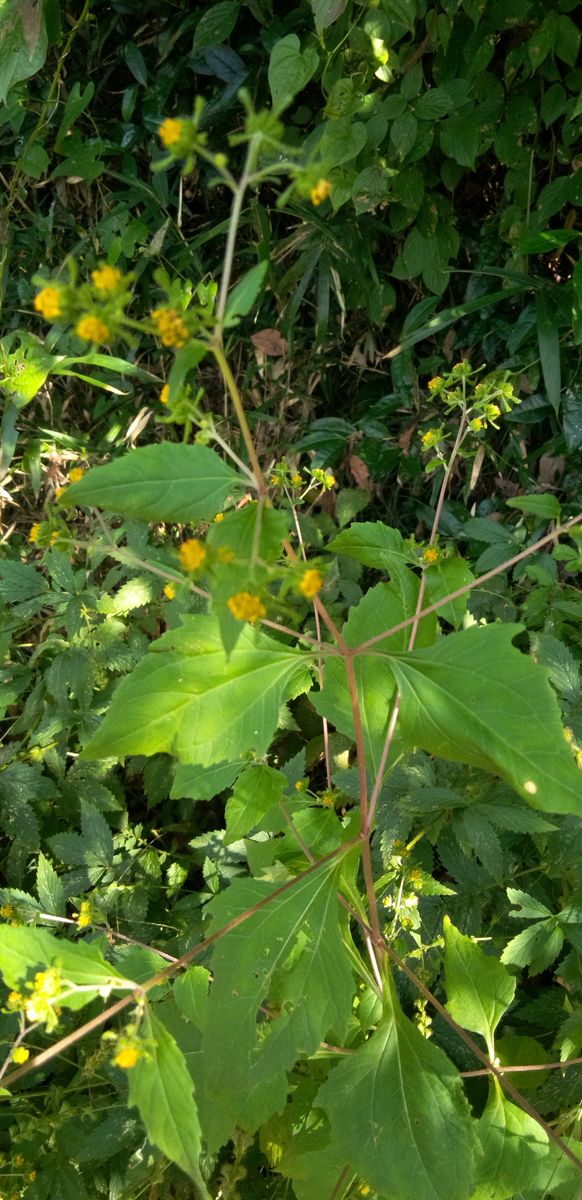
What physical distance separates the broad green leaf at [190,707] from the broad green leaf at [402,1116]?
1.63 ft

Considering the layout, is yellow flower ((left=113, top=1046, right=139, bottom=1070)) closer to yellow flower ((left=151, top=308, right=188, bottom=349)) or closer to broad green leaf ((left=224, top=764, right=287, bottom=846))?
broad green leaf ((left=224, top=764, right=287, bottom=846))

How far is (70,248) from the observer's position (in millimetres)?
2750

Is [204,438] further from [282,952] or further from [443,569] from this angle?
[282,952]

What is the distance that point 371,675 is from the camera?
138cm

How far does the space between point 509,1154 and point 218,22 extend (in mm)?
2510

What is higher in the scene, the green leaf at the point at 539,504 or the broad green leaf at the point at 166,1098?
the green leaf at the point at 539,504

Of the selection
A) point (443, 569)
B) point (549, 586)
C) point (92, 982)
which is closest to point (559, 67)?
point (549, 586)

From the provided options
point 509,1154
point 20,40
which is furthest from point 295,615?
point 20,40

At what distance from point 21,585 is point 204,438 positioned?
3.76 ft

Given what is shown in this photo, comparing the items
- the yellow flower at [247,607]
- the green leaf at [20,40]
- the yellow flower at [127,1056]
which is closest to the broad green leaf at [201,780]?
the yellow flower at [127,1056]

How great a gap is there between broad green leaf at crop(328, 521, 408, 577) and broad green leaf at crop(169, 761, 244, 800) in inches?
15.2

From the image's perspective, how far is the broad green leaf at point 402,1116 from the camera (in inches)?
46.8

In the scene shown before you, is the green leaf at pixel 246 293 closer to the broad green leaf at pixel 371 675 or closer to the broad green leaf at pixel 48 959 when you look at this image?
the broad green leaf at pixel 371 675

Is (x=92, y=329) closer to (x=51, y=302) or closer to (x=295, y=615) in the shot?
(x=51, y=302)
